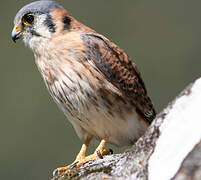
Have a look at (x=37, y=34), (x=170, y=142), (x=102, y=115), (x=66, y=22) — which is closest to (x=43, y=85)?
(x=66, y=22)

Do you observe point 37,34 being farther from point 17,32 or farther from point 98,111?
point 98,111

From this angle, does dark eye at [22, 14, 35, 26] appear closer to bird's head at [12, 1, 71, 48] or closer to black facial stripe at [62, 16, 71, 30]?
bird's head at [12, 1, 71, 48]

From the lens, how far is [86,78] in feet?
16.0

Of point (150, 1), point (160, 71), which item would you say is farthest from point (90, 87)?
point (150, 1)

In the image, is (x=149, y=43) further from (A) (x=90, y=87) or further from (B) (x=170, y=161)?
(B) (x=170, y=161)

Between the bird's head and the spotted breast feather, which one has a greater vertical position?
the bird's head

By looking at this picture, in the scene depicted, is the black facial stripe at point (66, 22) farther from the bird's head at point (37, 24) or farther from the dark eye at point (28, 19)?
the dark eye at point (28, 19)

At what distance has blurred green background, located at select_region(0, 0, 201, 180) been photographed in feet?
42.9

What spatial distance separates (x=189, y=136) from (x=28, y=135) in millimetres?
11288

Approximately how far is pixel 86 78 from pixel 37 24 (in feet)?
2.75

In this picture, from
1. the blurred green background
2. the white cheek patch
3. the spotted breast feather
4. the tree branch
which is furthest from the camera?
the blurred green background

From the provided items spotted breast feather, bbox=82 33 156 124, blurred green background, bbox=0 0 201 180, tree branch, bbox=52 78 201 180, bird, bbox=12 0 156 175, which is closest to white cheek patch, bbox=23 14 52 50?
bird, bbox=12 0 156 175

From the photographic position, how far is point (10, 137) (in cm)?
1487

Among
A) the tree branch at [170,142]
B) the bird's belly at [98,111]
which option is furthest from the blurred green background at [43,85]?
the tree branch at [170,142]
